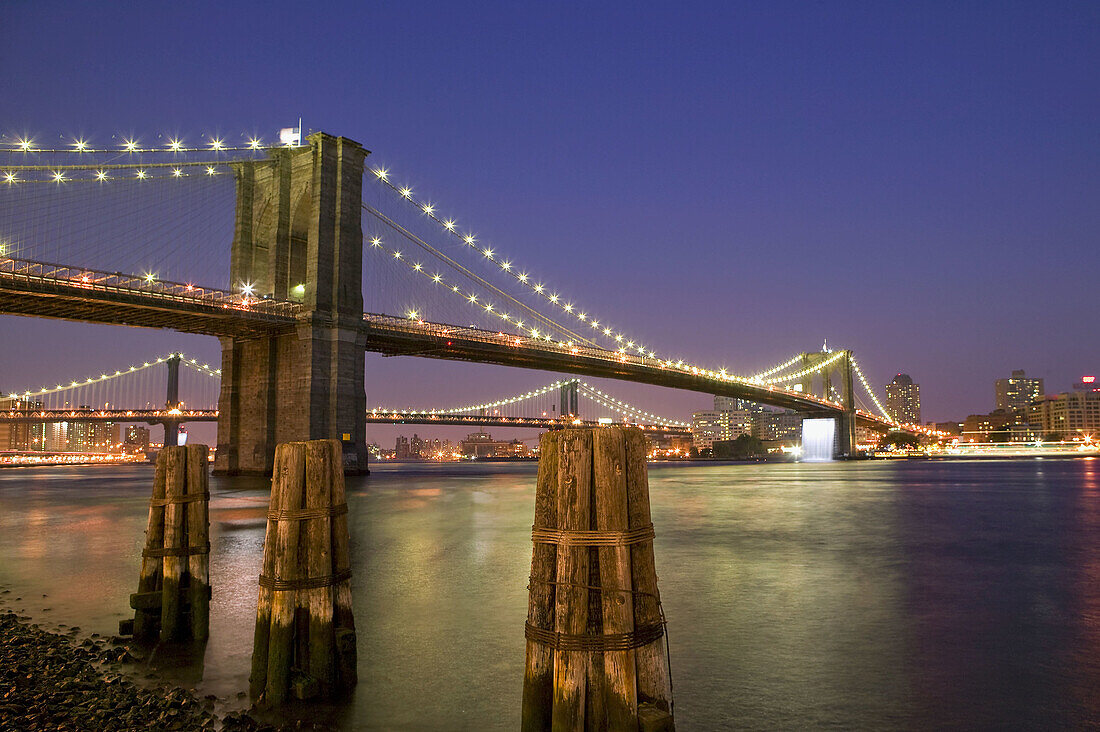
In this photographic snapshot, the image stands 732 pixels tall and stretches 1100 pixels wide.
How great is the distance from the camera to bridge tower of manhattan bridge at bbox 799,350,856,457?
103 metres

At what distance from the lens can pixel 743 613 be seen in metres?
9.17

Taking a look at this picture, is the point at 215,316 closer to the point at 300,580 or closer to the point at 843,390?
the point at 300,580

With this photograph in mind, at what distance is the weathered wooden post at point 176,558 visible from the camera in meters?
7.37

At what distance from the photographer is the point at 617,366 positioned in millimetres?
64625

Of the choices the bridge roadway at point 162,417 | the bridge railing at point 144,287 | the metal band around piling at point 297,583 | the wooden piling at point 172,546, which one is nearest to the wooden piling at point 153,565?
the wooden piling at point 172,546

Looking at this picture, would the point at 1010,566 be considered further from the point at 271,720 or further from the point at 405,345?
the point at 405,345

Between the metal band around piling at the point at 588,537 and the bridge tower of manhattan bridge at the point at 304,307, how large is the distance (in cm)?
3798

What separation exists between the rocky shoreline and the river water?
16.7 inches

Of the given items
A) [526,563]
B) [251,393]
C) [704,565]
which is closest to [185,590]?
[526,563]

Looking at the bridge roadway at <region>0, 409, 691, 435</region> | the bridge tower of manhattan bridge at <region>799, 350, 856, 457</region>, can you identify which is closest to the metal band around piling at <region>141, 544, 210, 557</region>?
the bridge roadway at <region>0, 409, 691, 435</region>

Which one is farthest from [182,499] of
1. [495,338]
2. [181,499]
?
[495,338]

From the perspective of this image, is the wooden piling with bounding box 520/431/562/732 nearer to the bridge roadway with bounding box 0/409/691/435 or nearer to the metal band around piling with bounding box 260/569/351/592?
the metal band around piling with bounding box 260/569/351/592

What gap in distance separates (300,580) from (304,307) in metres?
38.4

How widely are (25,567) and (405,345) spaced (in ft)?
123
